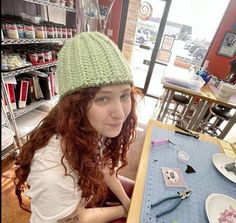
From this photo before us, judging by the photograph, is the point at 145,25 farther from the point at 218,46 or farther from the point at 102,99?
the point at 102,99

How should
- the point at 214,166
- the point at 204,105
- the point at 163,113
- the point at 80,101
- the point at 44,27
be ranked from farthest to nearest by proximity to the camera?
the point at 163,113 → the point at 204,105 → the point at 44,27 → the point at 214,166 → the point at 80,101

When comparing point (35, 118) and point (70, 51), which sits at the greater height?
point (70, 51)

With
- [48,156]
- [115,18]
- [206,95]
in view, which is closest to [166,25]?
[115,18]

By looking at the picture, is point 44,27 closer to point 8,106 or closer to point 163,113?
point 8,106

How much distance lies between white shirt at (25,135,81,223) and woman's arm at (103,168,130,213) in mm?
328

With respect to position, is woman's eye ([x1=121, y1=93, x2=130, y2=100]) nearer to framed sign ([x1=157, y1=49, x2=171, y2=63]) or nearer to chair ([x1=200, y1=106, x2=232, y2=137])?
chair ([x1=200, y1=106, x2=232, y2=137])

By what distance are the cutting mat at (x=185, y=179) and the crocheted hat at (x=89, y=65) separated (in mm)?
484

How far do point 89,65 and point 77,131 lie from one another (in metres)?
0.25

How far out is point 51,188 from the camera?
60 cm

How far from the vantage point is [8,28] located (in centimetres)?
143

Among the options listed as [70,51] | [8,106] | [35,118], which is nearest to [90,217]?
[70,51]

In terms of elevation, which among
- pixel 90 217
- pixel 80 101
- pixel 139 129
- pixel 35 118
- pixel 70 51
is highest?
pixel 70 51

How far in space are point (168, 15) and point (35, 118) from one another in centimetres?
291

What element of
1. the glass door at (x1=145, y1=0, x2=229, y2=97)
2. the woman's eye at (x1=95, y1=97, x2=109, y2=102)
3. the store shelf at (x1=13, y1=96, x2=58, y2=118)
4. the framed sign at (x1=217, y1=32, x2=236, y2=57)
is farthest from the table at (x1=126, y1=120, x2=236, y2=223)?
the framed sign at (x1=217, y1=32, x2=236, y2=57)
